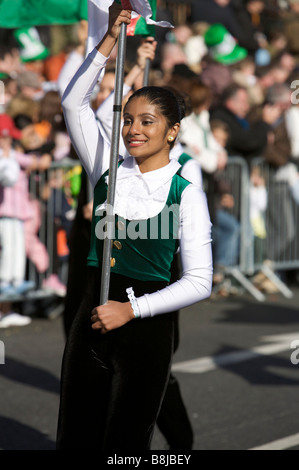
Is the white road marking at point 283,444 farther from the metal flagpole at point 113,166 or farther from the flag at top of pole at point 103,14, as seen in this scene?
the flag at top of pole at point 103,14

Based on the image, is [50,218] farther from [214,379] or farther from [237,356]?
[214,379]

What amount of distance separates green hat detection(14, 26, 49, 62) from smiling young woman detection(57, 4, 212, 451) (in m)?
8.22

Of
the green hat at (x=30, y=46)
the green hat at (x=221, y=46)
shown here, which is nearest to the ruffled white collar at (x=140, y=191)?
the green hat at (x=30, y=46)

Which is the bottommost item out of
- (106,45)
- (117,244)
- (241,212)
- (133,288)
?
(133,288)

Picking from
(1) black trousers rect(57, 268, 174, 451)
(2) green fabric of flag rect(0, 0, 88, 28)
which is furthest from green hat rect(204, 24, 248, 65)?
(1) black trousers rect(57, 268, 174, 451)

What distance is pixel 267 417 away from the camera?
6.35 meters

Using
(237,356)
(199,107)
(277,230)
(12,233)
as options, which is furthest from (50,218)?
(277,230)

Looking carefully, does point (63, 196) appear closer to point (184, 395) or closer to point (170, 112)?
point (184, 395)

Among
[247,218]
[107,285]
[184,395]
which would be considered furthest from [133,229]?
[247,218]

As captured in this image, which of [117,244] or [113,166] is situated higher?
[113,166]

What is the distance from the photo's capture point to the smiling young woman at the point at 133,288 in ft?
12.0

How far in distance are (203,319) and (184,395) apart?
10.2 feet

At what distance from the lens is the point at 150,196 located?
12.3 ft

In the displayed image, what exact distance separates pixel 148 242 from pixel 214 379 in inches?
151
